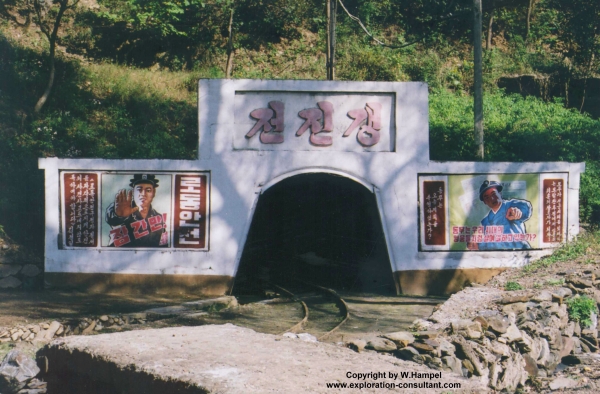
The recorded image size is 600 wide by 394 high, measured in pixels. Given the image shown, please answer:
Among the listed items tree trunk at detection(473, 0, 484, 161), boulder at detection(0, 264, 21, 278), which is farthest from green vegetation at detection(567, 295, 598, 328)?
boulder at detection(0, 264, 21, 278)

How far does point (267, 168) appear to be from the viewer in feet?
40.9

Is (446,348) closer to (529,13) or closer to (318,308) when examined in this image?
(318,308)

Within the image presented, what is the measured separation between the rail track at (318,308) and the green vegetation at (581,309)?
3.44 metres

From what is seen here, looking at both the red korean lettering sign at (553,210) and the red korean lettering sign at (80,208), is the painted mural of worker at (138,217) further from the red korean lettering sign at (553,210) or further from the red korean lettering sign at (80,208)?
the red korean lettering sign at (553,210)

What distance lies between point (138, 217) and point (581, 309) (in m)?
7.82

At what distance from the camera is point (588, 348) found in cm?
938

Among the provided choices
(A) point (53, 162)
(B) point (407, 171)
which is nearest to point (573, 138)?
(B) point (407, 171)

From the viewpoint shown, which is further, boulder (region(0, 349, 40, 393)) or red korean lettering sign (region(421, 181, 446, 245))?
red korean lettering sign (region(421, 181, 446, 245))

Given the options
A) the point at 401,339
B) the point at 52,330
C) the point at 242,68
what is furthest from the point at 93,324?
the point at 242,68

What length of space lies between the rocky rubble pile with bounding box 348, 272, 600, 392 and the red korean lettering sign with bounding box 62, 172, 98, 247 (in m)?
6.84

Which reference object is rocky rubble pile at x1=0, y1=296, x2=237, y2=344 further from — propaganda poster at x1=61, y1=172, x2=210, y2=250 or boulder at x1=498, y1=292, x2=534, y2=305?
boulder at x1=498, y1=292, x2=534, y2=305

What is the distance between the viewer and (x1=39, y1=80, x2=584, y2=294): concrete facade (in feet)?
40.4

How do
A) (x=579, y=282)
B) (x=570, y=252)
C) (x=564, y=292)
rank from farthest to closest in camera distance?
(x=570, y=252)
(x=579, y=282)
(x=564, y=292)

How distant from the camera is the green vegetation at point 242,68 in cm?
1794
